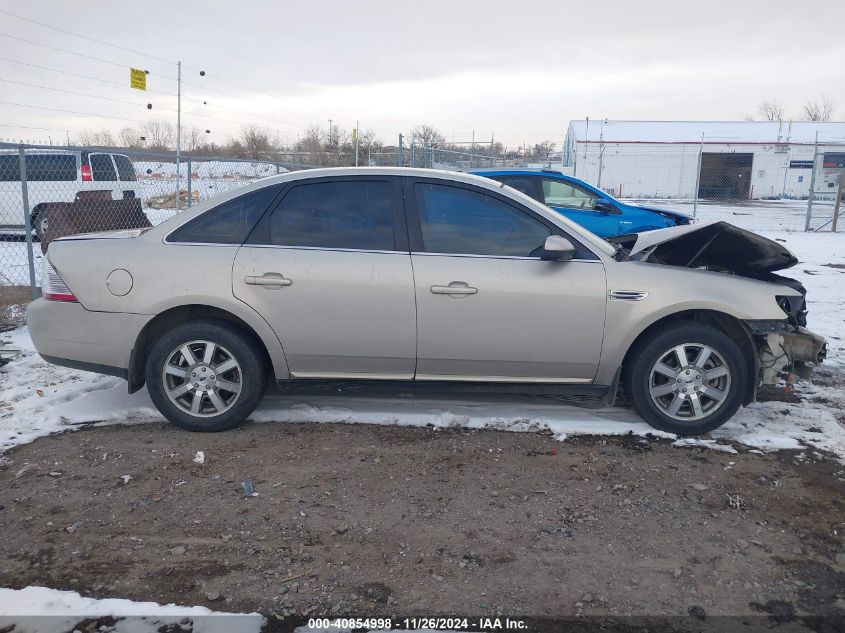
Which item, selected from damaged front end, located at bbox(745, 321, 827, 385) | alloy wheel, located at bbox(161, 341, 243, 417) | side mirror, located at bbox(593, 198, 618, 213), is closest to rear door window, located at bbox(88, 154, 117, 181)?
side mirror, located at bbox(593, 198, 618, 213)

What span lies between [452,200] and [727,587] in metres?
2.74

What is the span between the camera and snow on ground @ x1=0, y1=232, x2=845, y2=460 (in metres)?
4.36

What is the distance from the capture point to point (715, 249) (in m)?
4.83

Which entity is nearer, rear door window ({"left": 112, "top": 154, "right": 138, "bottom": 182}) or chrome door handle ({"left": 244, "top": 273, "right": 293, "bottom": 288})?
chrome door handle ({"left": 244, "top": 273, "right": 293, "bottom": 288})

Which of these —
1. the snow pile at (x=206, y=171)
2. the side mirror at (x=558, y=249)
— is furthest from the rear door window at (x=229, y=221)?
the snow pile at (x=206, y=171)

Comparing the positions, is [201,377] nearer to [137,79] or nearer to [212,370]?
[212,370]

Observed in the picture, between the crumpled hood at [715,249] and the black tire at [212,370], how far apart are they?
268 cm

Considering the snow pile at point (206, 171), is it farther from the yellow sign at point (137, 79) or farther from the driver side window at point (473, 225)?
the driver side window at point (473, 225)

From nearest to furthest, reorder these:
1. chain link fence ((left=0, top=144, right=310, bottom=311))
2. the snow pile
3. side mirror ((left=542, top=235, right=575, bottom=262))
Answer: side mirror ((left=542, top=235, right=575, bottom=262))
chain link fence ((left=0, top=144, right=310, bottom=311))
the snow pile

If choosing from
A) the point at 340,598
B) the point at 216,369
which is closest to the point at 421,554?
the point at 340,598

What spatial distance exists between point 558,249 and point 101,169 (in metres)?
11.6

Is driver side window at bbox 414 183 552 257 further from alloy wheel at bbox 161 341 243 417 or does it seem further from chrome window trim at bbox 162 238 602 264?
alloy wheel at bbox 161 341 243 417

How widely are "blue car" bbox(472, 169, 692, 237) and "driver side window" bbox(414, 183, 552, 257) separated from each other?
17.9 ft

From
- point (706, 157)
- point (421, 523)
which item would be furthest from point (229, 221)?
point (706, 157)
